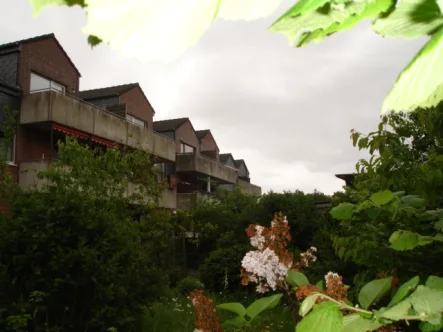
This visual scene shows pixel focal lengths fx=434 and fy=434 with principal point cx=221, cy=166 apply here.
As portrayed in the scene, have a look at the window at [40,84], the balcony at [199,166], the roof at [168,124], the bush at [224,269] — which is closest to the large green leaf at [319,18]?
the bush at [224,269]

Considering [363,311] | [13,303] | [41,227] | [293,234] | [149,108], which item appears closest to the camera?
[363,311]

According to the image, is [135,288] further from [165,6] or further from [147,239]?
[147,239]

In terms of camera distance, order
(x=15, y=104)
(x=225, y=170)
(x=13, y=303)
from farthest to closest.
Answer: (x=225, y=170)
(x=15, y=104)
(x=13, y=303)

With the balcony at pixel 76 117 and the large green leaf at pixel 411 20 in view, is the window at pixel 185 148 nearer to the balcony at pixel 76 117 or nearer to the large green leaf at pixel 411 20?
the balcony at pixel 76 117

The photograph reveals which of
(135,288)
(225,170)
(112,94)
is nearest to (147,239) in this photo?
(135,288)

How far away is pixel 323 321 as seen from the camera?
1200 millimetres

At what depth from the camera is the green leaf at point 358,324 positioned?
1.27m

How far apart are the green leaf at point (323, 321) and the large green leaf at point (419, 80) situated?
841 millimetres

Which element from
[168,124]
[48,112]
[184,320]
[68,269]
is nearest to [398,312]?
[68,269]

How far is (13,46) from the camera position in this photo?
68.2ft

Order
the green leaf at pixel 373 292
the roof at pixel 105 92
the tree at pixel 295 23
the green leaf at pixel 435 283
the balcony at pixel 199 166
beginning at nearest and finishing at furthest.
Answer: the tree at pixel 295 23 → the green leaf at pixel 435 283 → the green leaf at pixel 373 292 → the roof at pixel 105 92 → the balcony at pixel 199 166

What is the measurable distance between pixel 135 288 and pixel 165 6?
667 cm

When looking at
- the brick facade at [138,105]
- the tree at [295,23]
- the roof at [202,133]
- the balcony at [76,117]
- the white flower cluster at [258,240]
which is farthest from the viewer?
the roof at [202,133]

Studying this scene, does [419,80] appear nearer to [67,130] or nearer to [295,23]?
[295,23]
